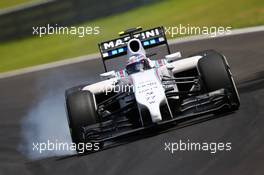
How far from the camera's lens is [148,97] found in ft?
35.5

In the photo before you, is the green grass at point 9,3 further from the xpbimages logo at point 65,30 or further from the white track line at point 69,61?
the white track line at point 69,61

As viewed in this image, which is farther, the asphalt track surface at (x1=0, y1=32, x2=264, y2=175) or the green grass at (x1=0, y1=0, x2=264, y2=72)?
the green grass at (x1=0, y1=0, x2=264, y2=72)

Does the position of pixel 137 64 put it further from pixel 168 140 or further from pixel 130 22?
pixel 130 22

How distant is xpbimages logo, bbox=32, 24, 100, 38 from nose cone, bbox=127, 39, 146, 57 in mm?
13505

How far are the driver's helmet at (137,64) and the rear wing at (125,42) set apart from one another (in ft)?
2.58

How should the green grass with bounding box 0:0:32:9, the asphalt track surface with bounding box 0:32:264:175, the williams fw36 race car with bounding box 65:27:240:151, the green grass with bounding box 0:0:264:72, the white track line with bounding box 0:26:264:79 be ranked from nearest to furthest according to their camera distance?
the asphalt track surface with bounding box 0:32:264:175
the williams fw36 race car with bounding box 65:27:240:151
the white track line with bounding box 0:26:264:79
the green grass with bounding box 0:0:264:72
the green grass with bounding box 0:0:32:9

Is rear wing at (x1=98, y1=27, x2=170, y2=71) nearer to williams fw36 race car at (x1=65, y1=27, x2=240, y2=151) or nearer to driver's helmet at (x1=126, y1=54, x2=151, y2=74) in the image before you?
williams fw36 race car at (x1=65, y1=27, x2=240, y2=151)

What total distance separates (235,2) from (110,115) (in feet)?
46.3

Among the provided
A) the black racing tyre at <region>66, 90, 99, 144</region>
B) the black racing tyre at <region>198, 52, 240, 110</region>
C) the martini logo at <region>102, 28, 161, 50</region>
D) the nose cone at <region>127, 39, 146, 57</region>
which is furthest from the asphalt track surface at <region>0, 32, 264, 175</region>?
the martini logo at <region>102, 28, 161, 50</region>

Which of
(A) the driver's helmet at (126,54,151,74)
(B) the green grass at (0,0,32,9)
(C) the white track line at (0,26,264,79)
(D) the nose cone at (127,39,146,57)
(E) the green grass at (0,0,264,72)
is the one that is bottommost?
(A) the driver's helmet at (126,54,151,74)

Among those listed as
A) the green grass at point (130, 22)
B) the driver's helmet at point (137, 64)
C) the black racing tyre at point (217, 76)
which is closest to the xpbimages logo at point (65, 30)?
the green grass at point (130, 22)

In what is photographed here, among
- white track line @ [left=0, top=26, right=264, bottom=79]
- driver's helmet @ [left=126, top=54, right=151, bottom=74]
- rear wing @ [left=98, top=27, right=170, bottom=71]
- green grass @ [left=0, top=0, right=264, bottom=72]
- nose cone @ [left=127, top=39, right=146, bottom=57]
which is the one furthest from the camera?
green grass @ [left=0, top=0, right=264, bottom=72]

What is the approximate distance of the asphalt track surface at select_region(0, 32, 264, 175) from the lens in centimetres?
943

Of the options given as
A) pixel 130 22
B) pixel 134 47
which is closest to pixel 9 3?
pixel 130 22
